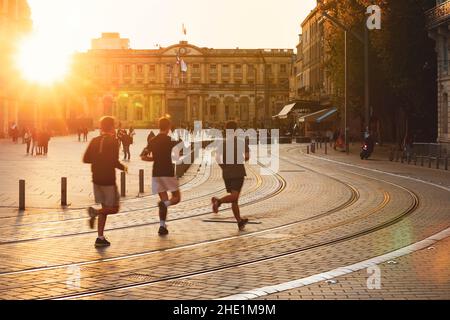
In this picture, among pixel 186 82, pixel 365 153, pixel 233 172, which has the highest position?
pixel 186 82

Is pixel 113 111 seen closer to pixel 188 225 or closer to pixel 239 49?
pixel 239 49

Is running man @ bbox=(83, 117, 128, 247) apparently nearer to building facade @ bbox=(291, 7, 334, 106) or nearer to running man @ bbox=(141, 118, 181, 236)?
running man @ bbox=(141, 118, 181, 236)

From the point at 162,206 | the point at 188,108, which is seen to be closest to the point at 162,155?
the point at 162,206

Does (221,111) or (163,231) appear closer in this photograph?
(163,231)

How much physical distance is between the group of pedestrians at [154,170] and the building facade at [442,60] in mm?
30023

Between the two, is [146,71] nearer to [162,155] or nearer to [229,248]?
[162,155]

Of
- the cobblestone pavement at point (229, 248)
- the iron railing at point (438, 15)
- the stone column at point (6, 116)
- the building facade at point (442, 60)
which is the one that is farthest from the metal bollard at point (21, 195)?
the stone column at point (6, 116)

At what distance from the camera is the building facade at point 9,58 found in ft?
238

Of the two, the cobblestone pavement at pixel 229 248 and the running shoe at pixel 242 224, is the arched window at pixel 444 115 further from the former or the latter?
the running shoe at pixel 242 224

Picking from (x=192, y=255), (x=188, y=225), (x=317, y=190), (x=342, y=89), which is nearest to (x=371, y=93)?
(x=342, y=89)

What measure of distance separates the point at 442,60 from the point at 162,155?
109ft

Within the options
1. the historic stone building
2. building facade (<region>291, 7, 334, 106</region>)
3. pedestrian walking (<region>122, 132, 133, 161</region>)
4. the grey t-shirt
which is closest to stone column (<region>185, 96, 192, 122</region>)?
the historic stone building

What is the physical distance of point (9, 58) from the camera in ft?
247

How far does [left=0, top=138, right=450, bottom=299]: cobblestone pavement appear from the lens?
772 centimetres
